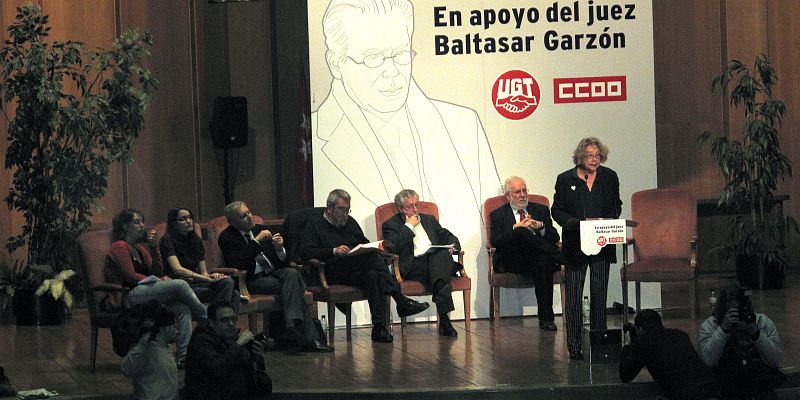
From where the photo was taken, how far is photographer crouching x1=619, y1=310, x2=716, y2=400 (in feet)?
21.1

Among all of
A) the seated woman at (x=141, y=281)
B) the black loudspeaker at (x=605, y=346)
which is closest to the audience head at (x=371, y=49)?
the seated woman at (x=141, y=281)

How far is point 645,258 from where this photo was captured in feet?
32.2

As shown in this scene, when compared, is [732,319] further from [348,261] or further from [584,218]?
[348,261]

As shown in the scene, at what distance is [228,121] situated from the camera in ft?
39.3

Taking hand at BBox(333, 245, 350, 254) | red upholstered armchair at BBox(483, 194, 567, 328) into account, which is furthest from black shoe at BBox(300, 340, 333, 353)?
red upholstered armchair at BBox(483, 194, 567, 328)

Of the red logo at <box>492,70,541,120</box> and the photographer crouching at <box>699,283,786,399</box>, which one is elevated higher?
the red logo at <box>492,70,541,120</box>

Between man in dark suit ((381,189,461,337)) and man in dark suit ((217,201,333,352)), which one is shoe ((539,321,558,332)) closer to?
man in dark suit ((381,189,461,337))

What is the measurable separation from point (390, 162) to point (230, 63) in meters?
3.14

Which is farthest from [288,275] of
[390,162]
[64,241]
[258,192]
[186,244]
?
[258,192]

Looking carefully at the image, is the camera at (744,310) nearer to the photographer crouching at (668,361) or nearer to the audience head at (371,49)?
the photographer crouching at (668,361)

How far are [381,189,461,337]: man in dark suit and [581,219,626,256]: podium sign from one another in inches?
68.4

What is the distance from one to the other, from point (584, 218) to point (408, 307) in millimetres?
1712

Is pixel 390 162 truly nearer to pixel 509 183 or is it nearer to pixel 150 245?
pixel 509 183

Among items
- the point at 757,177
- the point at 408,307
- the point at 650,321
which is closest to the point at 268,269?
the point at 408,307
